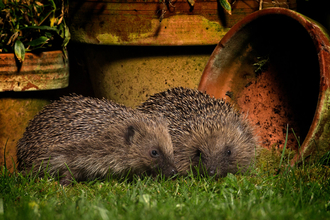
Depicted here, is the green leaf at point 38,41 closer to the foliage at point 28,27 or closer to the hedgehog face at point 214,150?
the foliage at point 28,27

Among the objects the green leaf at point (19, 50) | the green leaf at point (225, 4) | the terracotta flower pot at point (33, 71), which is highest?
the green leaf at point (225, 4)

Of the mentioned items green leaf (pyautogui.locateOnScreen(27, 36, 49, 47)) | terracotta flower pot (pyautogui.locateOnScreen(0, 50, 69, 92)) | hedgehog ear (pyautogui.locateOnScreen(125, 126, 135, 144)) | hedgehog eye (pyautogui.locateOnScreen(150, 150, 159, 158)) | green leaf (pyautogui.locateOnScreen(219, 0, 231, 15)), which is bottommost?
hedgehog eye (pyautogui.locateOnScreen(150, 150, 159, 158))

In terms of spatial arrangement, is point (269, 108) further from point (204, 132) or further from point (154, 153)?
point (154, 153)

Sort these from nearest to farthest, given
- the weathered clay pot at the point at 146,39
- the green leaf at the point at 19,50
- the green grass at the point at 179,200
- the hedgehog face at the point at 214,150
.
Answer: the green grass at the point at 179,200 → the hedgehog face at the point at 214,150 → the green leaf at the point at 19,50 → the weathered clay pot at the point at 146,39

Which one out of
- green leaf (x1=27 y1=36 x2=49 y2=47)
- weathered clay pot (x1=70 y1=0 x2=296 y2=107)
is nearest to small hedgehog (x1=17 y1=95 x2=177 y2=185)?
green leaf (x1=27 y1=36 x2=49 y2=47)

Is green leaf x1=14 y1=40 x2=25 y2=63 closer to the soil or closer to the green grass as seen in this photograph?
the green grass

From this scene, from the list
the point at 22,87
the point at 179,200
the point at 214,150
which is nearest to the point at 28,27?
the point at 22,87

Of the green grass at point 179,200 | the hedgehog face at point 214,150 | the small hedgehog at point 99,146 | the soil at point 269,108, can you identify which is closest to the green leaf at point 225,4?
the soil at point 269,108

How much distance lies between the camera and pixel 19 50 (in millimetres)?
3982

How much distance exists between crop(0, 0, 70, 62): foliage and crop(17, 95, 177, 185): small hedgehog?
2.96 feet

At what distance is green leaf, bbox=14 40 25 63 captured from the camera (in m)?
3.98

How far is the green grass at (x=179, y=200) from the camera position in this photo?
2238 mm

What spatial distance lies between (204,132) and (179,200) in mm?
1148

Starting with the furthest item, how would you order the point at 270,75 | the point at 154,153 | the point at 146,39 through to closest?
1. the point at 270,75
2. the point at 146,39
3. the point at 154,153
